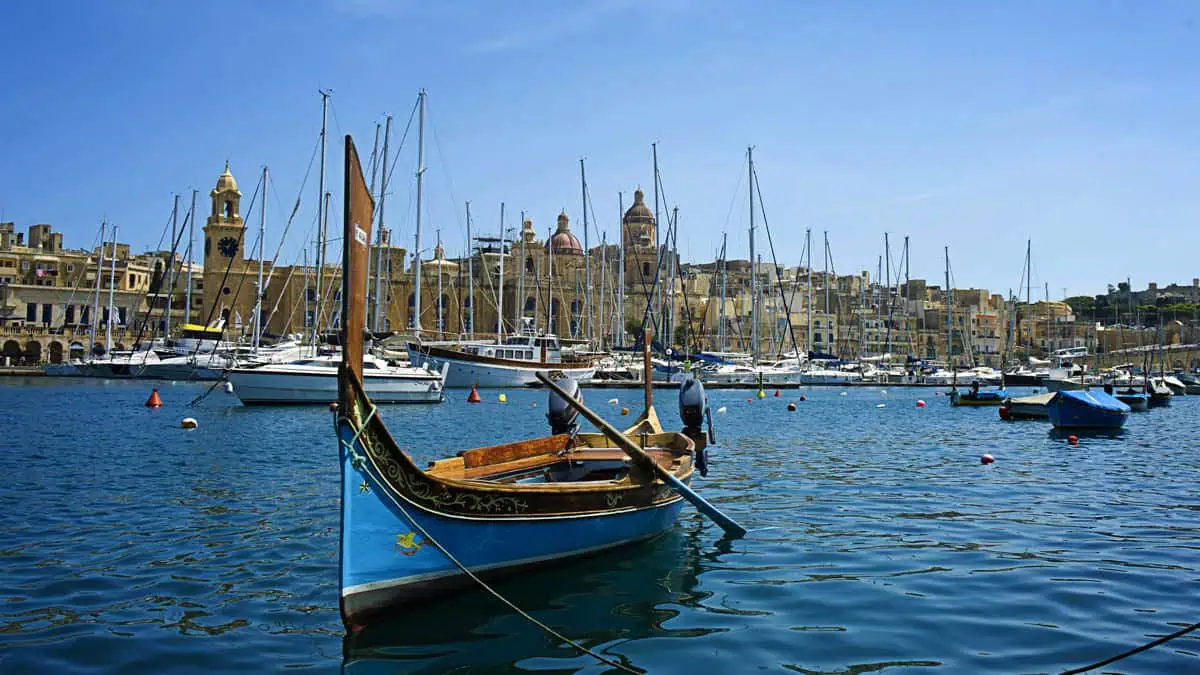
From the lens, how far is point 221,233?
86938 mm

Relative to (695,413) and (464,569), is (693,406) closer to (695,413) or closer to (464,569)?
(695,413)

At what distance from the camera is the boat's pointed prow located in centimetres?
700

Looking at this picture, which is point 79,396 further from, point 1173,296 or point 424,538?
point 1173,296

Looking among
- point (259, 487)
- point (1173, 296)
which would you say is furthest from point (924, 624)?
point (1173, 296)

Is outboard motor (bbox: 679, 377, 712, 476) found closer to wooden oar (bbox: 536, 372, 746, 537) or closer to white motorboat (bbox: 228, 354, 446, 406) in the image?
wooden oar (bbox: 536, 372, 746, 537)

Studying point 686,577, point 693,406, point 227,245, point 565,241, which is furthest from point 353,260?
point 565,241

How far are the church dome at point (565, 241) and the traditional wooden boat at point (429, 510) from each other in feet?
296

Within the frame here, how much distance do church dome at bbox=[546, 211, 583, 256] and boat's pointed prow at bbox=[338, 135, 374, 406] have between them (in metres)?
92.3

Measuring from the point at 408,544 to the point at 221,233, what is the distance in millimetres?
85582

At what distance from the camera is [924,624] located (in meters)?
7.83

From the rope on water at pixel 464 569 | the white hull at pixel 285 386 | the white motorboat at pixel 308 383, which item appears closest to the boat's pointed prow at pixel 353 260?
the rope on water at pixel 464 569

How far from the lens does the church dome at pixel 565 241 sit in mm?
102000

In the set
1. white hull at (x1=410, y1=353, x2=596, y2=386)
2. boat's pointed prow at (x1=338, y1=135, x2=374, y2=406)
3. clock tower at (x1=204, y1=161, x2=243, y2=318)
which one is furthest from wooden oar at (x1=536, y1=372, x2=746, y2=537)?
clock tower at (x1=204, y1=161, x2=243, y2=318)

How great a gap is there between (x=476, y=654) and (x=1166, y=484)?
13455 millimetres
